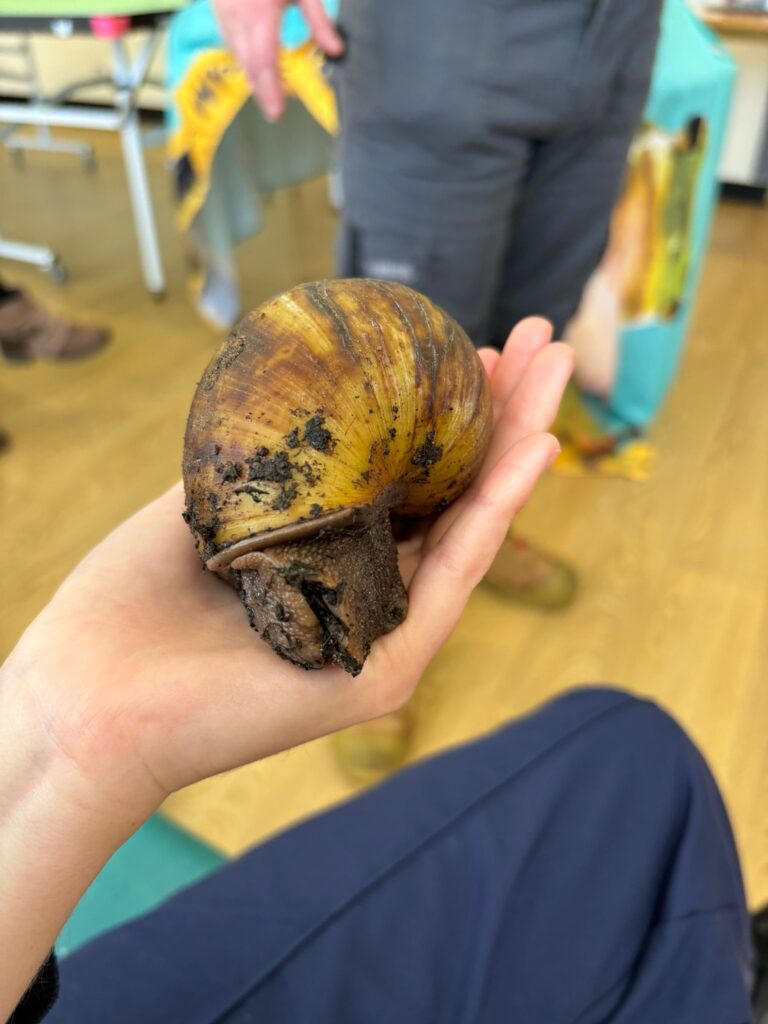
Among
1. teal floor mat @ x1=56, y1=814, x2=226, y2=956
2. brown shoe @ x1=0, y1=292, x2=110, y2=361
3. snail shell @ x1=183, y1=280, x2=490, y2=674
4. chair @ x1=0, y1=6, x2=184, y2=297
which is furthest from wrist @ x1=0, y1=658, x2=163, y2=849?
chair @ x1=0, y1=6, x2=184, y2=297

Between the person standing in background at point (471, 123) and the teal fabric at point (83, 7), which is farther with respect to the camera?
the teal fabric at point (83, 7)

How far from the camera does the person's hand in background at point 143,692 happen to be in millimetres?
551

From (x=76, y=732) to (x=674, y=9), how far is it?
6.35 ft

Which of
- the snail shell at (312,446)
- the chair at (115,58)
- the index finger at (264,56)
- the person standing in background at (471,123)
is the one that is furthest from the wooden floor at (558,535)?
the index finger at (264,56)

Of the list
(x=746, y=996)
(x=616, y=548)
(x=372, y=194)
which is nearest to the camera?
(x=746, y=996)

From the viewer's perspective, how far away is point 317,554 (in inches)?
23.7

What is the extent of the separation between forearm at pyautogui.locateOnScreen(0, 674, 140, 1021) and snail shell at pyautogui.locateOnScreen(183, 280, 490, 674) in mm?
170

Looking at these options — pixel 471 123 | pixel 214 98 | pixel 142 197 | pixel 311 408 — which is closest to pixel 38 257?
pixel 142 197

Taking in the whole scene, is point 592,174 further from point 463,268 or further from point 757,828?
point 757,828

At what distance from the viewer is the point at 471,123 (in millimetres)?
1046

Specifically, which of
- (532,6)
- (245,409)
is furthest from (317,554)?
(532,6)

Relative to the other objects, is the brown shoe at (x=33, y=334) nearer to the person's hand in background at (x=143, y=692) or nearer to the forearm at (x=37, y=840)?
the person's hand in background at (x=143, y=692)

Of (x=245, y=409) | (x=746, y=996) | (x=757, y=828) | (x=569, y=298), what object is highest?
(x=245, y=409)

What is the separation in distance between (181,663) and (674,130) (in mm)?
1594
